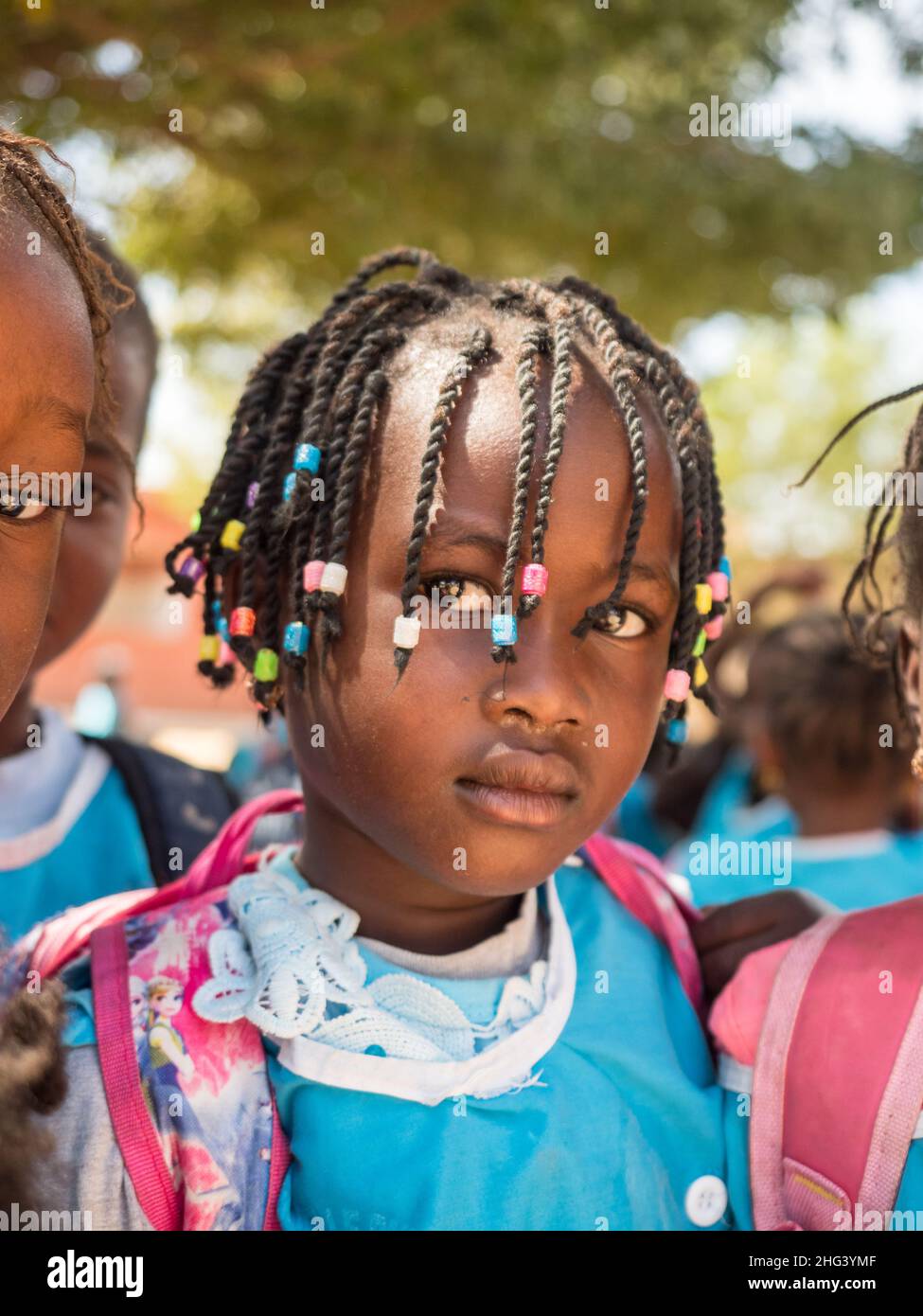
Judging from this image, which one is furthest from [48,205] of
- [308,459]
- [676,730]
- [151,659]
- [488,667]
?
[151,659]

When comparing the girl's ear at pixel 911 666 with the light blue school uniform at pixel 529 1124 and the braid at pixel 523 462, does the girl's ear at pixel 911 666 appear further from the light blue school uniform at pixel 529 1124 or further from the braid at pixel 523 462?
the braid at pixel 523 462

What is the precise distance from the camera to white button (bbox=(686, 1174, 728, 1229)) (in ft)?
5.33

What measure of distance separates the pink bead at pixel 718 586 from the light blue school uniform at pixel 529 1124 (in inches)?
22.1

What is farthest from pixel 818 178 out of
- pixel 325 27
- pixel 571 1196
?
pixel 571 1196

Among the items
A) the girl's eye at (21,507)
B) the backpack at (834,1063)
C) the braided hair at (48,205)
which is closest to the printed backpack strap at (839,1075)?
the backpack at (834,1063)

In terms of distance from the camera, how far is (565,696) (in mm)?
1551

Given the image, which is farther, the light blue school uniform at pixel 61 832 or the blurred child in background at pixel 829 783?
the blurred child in background at pixel 829 783

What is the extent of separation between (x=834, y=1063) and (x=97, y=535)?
1.52 metres

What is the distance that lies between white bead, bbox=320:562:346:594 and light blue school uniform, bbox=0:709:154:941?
867 mm

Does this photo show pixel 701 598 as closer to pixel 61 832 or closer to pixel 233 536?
pixel 233 536

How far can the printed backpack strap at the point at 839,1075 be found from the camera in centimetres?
154

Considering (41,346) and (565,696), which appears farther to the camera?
(565,696)
